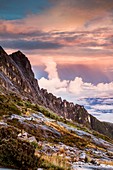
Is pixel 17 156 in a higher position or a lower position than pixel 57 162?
lower

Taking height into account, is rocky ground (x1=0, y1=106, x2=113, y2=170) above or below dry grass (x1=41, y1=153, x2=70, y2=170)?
above

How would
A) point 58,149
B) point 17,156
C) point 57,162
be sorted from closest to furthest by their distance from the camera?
point 17,156
point 57,162
point 58,149

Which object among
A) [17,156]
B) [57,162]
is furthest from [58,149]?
[17,156]

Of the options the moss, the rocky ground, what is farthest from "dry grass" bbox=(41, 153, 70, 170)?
the moss

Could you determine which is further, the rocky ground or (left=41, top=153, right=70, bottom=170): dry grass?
the rocky ground

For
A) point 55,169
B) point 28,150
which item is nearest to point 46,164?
point 55,169

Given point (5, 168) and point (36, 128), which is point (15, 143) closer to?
point (5, 168)

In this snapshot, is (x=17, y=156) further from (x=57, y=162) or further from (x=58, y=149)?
(x=58, y=149)

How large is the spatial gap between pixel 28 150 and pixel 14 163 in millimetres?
1186

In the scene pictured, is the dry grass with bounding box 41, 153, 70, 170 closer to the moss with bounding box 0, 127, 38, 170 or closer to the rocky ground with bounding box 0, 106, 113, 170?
the rocky ground with bounding box 0, 106, 113, 170

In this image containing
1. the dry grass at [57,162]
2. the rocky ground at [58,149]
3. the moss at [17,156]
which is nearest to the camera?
the moss at [17,156]

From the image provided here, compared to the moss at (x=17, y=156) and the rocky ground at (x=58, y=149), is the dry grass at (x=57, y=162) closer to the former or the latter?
the rocky ground at (x=58, y=149)

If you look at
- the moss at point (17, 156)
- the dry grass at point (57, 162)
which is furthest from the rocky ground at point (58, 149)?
the moss at point (17, 156)

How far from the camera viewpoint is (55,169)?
18547 mm
